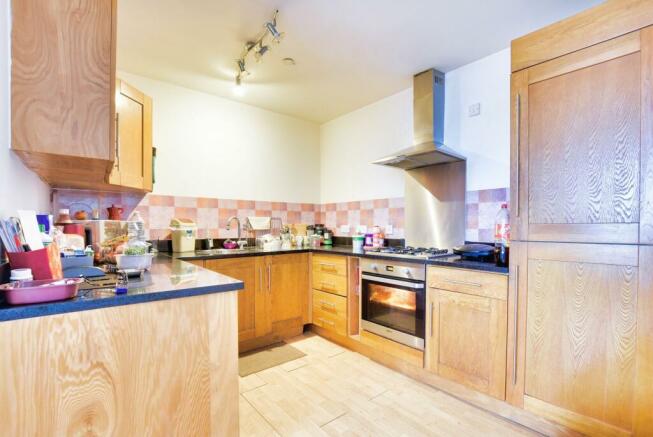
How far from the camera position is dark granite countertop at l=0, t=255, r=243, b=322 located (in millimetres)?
790

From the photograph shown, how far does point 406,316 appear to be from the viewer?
2150mm

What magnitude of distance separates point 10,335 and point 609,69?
2.40 meters

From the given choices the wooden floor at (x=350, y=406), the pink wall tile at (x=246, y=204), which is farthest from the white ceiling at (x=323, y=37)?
the wooden floor at (x=350, y=406)

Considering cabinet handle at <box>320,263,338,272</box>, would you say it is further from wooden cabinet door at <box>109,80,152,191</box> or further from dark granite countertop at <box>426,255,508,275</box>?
wooden cabinet door at <box>109,80,152,191</box>

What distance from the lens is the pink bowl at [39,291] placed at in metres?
0.79

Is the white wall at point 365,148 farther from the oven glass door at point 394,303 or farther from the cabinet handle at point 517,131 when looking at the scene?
the cabinet handle at point 517,131

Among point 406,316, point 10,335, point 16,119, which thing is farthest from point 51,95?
point 406,316

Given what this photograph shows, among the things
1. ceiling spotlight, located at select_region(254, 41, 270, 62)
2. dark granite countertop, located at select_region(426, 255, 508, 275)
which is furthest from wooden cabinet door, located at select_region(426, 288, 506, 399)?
ceiling spotlight, located at select_region(254, 41, 270, 62)

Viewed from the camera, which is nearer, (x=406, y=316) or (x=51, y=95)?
(x=51, y=95)

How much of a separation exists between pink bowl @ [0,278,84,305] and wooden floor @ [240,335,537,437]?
3.92 ft

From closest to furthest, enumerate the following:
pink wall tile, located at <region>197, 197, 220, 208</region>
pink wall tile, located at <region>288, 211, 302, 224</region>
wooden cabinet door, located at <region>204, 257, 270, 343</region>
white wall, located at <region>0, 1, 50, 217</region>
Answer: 1. white wall, located at <region>0, 1, 50, 217</region>
2. wooden cabinet door, located at <region>204, 257, 270, 343</region>
3. pink wall tile, located at <region>197, 197, 220, 208</region>
4. pink wall tile, located at <region>288, 211, 302, 224</region>

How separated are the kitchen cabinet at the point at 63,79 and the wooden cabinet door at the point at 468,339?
192 centimetres

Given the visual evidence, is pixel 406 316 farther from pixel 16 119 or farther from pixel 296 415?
pixel 16 119

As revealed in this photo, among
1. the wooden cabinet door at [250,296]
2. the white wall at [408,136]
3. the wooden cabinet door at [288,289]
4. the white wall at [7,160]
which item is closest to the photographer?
the white wall at [7,160]
